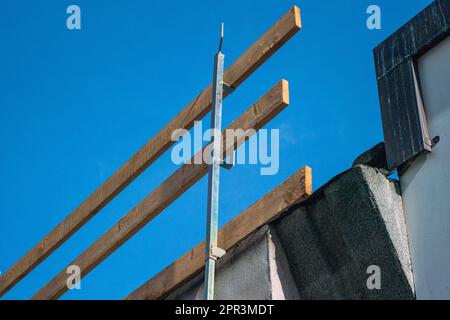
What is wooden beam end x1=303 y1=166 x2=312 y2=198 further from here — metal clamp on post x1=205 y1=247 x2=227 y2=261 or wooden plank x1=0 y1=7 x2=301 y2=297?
wooden plank x1=0 y1=7 x2=301 y2=297

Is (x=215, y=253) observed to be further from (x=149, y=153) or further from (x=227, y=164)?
(x=149, y=153)

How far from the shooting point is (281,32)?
19.1 feet

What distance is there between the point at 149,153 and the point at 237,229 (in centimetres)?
130

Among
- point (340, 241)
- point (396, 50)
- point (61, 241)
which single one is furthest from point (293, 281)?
point (61, 241)

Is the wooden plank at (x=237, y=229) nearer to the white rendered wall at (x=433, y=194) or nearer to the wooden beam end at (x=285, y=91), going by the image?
the wooden beam end at (x=285, y=91)

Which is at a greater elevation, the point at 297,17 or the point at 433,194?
the point at 297,17

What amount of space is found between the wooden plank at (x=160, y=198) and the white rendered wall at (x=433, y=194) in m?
0.98

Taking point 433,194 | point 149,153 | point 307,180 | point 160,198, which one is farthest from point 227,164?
point 433,194

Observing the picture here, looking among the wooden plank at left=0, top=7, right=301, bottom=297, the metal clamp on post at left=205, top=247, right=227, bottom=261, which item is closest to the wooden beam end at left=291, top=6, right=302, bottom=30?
the wooden plank at left=0, top=7, right=301, bottom=297

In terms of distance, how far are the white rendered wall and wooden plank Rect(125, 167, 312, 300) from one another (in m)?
0.69

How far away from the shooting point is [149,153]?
6.68 m

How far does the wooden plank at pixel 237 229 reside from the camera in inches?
211
